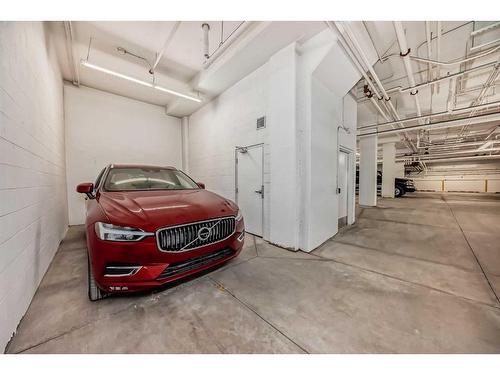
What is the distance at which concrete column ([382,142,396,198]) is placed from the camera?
9911 mm

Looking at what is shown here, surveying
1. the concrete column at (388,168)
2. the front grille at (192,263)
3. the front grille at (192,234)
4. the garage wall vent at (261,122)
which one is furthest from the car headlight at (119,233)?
the concrete column at (388,168)

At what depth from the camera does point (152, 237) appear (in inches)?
65.0

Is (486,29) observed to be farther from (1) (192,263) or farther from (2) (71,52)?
(2) (71,52)

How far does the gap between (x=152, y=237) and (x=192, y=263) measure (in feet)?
1.57

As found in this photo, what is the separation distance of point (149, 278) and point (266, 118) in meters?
3.25

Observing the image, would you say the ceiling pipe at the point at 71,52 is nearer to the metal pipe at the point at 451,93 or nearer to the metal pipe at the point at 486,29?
the metal pipe at the point at 486,29

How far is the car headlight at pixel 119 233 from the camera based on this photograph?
63.4 inches

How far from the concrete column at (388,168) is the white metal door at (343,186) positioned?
705 cm

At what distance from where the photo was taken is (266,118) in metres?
3.74

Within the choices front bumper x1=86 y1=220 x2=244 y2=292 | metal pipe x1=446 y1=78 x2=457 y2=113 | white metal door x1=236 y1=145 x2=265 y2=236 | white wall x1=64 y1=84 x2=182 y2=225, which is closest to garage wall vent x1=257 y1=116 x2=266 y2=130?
white metal door x1=236 y1=145 x2=265 y2=236

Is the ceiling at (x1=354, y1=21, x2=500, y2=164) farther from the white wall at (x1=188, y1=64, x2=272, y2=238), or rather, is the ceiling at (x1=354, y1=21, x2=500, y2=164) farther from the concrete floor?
the concrete floor

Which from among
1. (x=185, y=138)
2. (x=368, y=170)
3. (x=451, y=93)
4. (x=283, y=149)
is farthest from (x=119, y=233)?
(x=368, y=170)

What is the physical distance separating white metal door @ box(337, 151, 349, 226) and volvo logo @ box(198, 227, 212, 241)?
367cm
